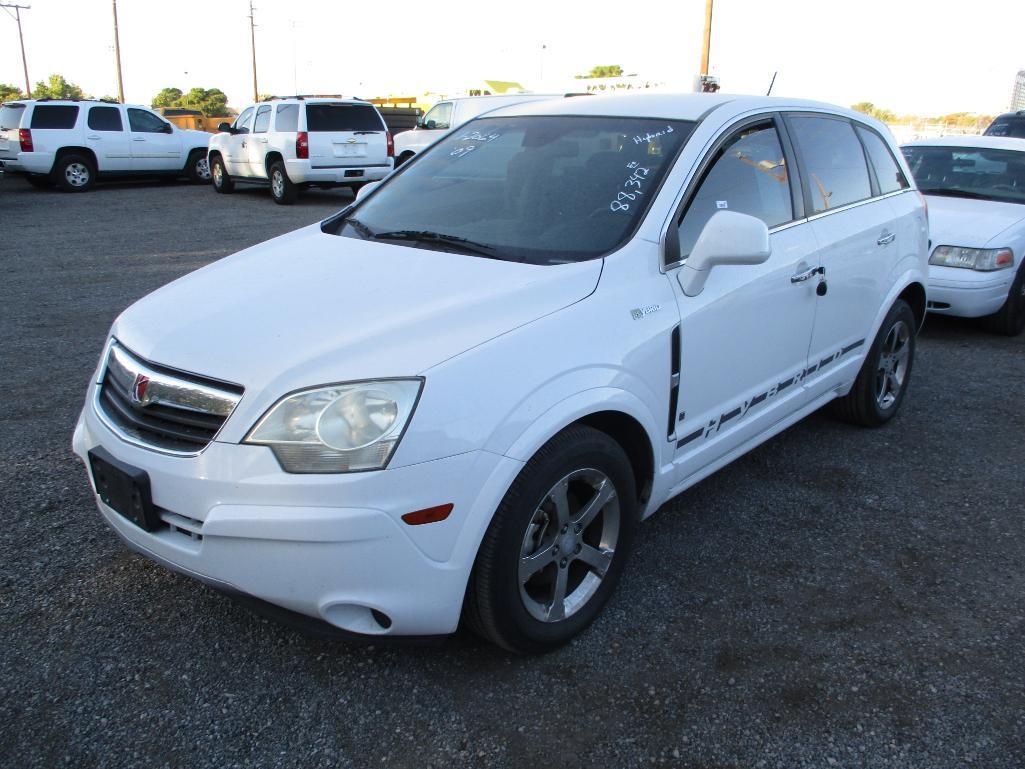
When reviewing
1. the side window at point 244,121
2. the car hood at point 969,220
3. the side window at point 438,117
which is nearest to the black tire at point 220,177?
the side window at point 244,121

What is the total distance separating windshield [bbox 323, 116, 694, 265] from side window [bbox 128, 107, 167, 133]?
1687 centimetres

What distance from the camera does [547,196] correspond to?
3.26 m

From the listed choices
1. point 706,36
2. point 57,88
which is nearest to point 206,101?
point 57,88

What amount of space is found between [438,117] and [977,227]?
1350 cm

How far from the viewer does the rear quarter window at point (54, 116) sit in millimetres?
17078

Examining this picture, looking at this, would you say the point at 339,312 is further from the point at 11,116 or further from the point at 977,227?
the point at 11,116

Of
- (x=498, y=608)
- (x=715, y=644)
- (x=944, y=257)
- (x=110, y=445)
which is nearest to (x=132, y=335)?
(x=110, y=445)

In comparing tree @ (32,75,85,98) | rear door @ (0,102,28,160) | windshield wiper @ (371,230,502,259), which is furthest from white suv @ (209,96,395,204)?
tree @ (32,75,85,98)

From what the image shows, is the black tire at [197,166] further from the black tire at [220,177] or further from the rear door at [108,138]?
the black tire at [220,177]

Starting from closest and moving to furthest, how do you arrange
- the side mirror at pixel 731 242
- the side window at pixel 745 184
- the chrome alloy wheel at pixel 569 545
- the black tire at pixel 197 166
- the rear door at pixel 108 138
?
the chrome alloy wheel at pixel 569 545
the side mirror at pixel 731 242
the side window at pixel 745 184
the rear door at pixel 108 138
the black tire at pixel 197 166

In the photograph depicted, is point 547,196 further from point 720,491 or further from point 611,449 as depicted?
point 720,491

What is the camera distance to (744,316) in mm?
3266

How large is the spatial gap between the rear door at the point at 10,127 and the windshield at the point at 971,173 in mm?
16794

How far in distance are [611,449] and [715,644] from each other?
2.54 feet
